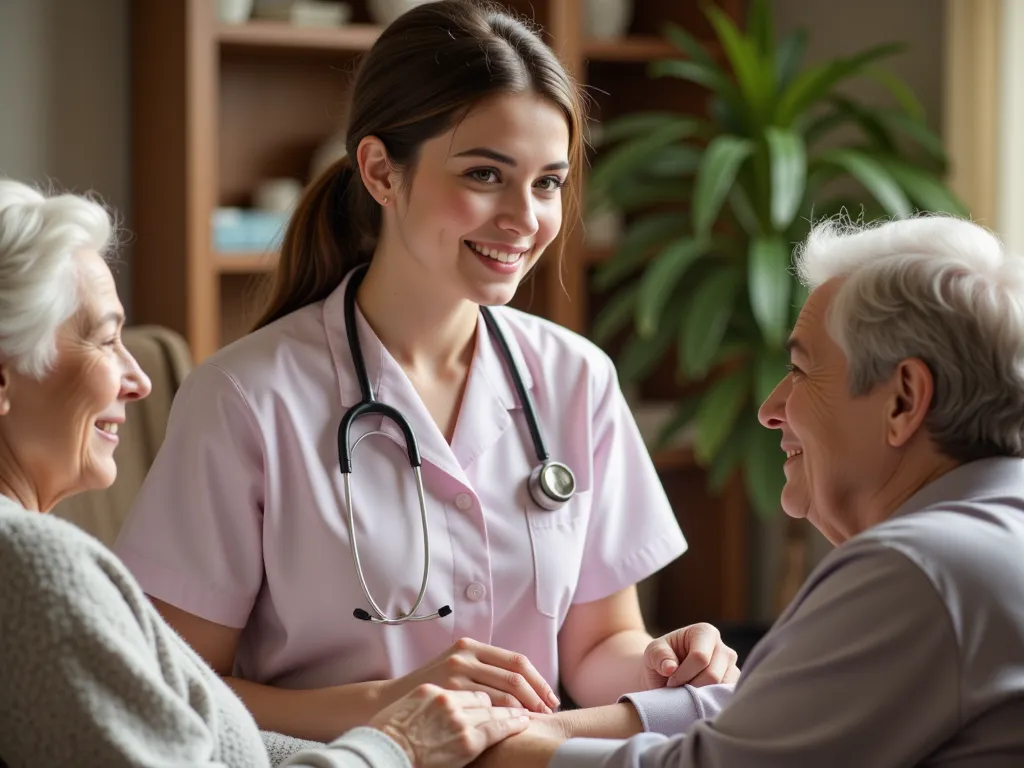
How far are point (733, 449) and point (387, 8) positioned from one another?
141 centimetres

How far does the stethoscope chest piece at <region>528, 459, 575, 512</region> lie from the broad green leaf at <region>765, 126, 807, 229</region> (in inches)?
49.6

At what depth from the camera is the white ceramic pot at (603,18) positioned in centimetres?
359

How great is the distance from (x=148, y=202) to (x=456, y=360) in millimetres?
1645

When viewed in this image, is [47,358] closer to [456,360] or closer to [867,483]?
[456,360]

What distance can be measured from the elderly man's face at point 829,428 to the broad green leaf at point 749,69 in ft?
6.37

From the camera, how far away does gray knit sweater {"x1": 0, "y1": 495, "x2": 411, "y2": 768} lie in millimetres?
1127

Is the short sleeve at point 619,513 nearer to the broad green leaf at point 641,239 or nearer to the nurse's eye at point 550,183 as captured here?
the nurse's eye at point 550,183

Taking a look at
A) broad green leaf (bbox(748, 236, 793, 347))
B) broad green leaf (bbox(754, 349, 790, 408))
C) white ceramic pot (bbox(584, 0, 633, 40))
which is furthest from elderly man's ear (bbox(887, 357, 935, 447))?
white ceramic pot (bbox(584, 0, 633, 40))

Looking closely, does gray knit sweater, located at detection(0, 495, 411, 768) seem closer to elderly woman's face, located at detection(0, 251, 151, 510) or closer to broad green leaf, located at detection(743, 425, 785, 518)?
elderly woman's face, located at detection(0, 251, 151, 510)

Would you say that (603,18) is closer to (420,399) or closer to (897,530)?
(420,399)

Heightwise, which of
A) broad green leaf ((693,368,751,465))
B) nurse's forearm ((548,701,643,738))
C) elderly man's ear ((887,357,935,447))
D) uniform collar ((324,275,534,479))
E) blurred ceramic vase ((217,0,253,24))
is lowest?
broad green leaf ((693,368,751,465))

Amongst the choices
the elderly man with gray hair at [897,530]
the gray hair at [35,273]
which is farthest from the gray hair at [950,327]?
the gray hair at [35,273]

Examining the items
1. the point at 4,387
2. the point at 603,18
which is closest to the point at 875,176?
the point at 603,18

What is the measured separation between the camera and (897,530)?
1.17 metres
